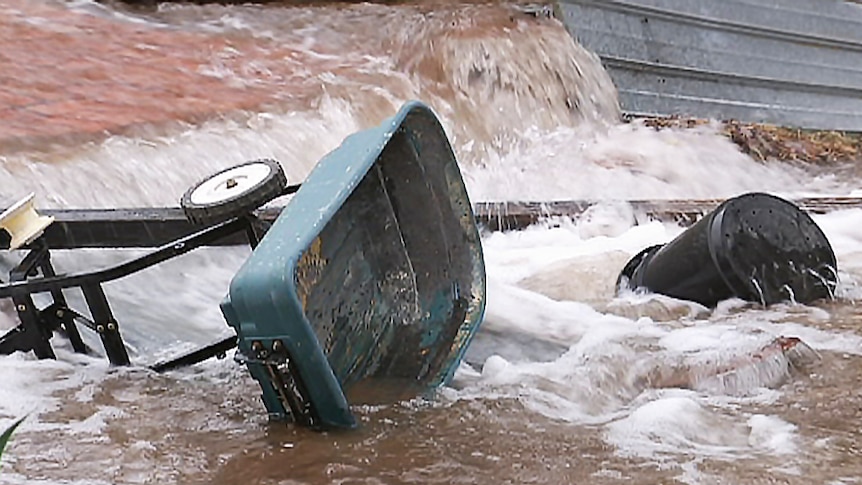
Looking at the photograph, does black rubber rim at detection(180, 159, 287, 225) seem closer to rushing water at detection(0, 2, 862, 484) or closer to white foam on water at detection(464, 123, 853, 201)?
rushing water at detection(0, 2, 862, 484)

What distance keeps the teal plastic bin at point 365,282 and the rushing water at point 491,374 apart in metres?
0.11

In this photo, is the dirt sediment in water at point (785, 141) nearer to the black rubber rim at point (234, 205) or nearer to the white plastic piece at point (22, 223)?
the black rubber rim at point (234, 205)

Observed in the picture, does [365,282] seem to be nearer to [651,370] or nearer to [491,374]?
[491,374]

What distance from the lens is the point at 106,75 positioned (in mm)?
6258

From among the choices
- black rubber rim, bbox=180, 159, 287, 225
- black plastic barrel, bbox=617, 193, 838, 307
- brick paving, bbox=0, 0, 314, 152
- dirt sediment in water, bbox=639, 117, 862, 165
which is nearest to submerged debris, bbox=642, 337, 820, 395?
black plastic barrel, bbox=617, 193, 838, 307

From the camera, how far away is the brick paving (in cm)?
529

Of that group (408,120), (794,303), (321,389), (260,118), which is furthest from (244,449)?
(260,118)

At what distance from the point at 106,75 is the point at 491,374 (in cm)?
425

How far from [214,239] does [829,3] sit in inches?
335

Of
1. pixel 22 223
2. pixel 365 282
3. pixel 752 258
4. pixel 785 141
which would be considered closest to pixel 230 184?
pixel 365 282

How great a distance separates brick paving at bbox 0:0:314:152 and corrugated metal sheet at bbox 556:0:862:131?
281 cm

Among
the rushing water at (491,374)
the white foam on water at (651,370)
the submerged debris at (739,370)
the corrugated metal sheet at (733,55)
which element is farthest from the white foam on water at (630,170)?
the submerged debris at (739,370)

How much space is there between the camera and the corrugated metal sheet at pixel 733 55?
8555 mm

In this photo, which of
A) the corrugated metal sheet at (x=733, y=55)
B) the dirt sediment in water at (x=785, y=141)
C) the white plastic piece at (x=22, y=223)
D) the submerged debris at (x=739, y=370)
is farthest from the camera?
the corrugated metal sheet at (x=733, y=55)
